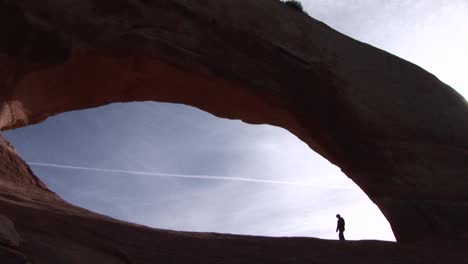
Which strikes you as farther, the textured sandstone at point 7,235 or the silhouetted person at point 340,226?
the silhouetted person at point 340,226

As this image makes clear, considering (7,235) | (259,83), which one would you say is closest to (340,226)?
(259,83)

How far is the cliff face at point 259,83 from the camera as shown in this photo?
13133mm

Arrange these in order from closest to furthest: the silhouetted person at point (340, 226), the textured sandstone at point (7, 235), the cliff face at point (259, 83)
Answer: the textured sandstone at point (7, 235) → the cliff face at point (259, 83) → the silhouetted person at point (340, 226)

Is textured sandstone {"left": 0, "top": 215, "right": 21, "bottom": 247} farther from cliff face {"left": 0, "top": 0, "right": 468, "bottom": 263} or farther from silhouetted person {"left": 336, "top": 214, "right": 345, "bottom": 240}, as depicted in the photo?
silhouetted person {"left": 336, "top": 214, "right": 345, "bottom": 240}

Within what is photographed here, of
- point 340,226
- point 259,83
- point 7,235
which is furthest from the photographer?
point 340,226

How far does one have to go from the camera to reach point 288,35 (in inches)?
601

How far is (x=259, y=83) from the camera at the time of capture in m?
14.6

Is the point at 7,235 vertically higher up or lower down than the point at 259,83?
lower down

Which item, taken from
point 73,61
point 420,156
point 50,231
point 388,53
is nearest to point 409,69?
point 388,53

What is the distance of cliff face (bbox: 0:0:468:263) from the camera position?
517 inches

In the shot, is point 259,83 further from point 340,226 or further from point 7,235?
point 7,235

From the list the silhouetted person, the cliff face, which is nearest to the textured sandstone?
the cliff face

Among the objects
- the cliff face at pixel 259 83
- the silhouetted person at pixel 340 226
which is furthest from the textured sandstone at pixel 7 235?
the silhouetted person at pixel 340 226

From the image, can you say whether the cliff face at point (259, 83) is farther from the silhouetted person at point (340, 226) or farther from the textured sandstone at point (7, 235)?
the textured sandstone at point (7, 235)
